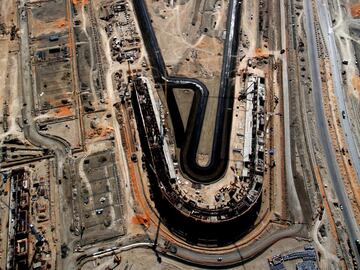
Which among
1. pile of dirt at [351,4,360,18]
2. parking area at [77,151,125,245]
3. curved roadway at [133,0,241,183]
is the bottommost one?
parking area at [77,151,125,245]

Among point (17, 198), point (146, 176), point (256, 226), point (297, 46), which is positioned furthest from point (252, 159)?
point (17, 198)

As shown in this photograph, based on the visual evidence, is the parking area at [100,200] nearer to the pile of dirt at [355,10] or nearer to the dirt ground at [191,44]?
the dirt ground at [191,44]

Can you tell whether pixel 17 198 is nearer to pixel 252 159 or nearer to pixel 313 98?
pixel 252 159

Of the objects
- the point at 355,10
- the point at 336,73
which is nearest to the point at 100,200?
the point at 336,73

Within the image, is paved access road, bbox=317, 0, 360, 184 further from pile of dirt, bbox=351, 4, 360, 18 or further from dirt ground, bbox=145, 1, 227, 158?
dirt ground, bbox=145, 1, 227, 158

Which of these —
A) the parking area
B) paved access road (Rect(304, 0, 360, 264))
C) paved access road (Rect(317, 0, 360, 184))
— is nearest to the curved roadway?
the parking area

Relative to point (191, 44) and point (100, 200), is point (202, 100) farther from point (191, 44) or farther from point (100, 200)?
point (100, 200)
